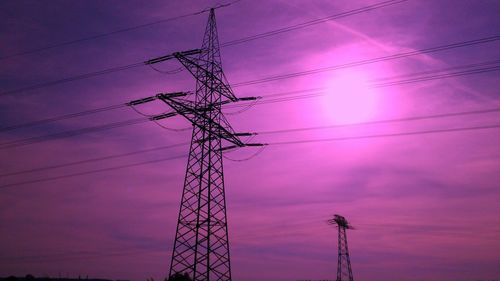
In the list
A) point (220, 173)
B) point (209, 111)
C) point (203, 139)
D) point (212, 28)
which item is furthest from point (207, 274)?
point (212, 28)

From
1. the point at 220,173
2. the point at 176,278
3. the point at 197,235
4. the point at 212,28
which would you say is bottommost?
the point at 176,278

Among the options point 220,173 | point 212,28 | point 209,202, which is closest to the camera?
point 209,202

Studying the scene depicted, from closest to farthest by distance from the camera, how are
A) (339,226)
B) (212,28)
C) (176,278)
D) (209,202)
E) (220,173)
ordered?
(209,202), (220,173), (212,28), (176,278), (339,226)

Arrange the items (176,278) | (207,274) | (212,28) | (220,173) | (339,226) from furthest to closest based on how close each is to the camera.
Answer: (339,226)
(176,278)
(212,28)
(220,173)
(207,274)

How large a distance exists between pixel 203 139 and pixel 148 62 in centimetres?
799

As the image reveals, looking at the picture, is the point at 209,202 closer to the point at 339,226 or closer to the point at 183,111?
the point at 183,111

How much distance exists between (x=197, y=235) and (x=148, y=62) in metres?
15.0


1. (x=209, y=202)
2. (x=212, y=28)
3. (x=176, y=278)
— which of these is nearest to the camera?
(x=209, y=202)

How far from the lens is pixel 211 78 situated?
37.8 m

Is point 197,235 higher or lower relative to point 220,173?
lower

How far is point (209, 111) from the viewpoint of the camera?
36.7 metres

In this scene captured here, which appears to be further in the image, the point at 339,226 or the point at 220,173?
the point at 339,226

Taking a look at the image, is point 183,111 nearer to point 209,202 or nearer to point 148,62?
point 148,62

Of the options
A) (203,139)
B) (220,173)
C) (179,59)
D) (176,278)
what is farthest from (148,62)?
(176,278)
